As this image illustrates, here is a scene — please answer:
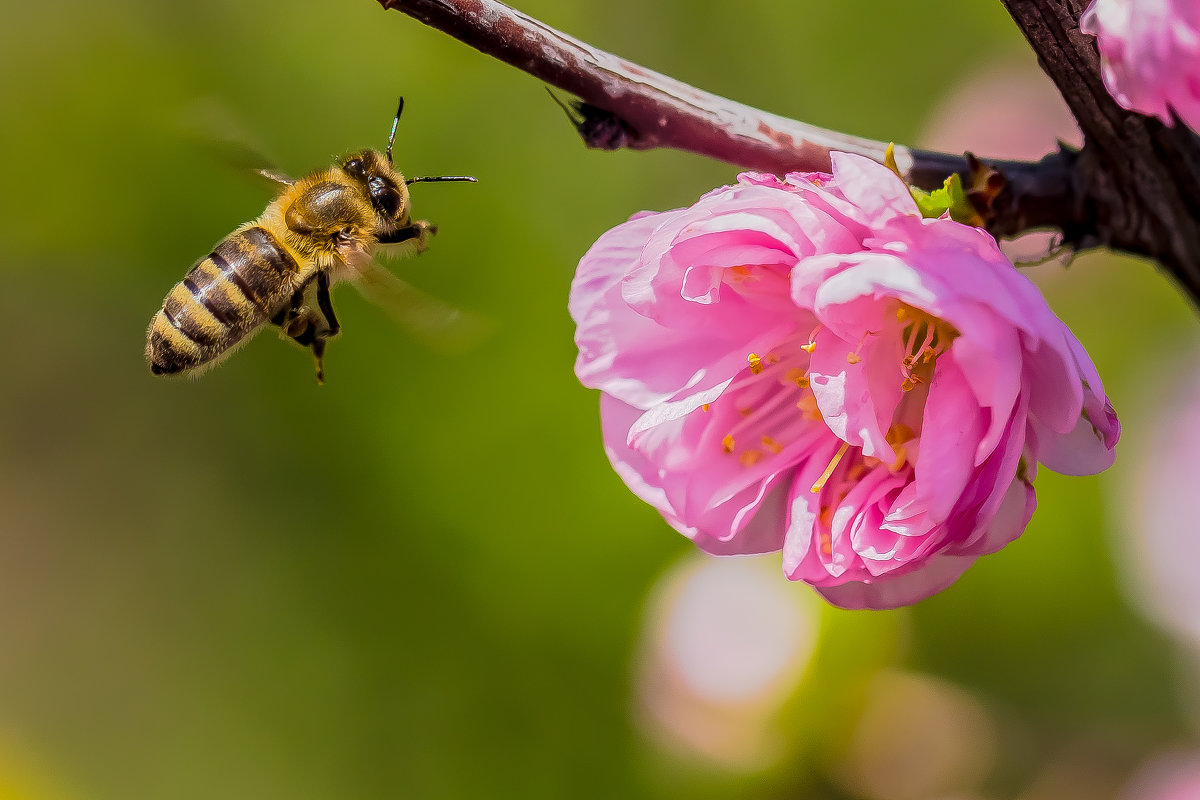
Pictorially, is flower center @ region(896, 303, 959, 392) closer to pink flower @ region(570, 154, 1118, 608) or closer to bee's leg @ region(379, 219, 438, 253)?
pink flower @ region(570, 154, 1118, 608)

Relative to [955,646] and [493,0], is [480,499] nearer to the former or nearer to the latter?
[955,646]

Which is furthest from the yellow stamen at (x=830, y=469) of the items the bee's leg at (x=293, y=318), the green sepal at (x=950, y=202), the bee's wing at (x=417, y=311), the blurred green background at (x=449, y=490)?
the blurred green background at (x=449, y=490)

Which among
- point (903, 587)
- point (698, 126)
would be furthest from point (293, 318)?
point (903, 587)

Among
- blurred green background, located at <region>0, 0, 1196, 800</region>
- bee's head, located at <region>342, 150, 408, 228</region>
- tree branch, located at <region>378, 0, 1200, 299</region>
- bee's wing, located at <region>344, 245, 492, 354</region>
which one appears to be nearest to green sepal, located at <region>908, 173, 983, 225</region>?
tree branch, located at <region>378, 0, 1200, 299</region>

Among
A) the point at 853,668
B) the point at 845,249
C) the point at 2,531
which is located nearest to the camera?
the point at 845,249

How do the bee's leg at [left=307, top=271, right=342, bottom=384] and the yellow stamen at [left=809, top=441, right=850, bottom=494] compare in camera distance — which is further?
the bee's leg at [left=307, top=271, right=342, bottom=384]

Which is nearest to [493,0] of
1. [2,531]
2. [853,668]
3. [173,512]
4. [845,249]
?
[845,249]
